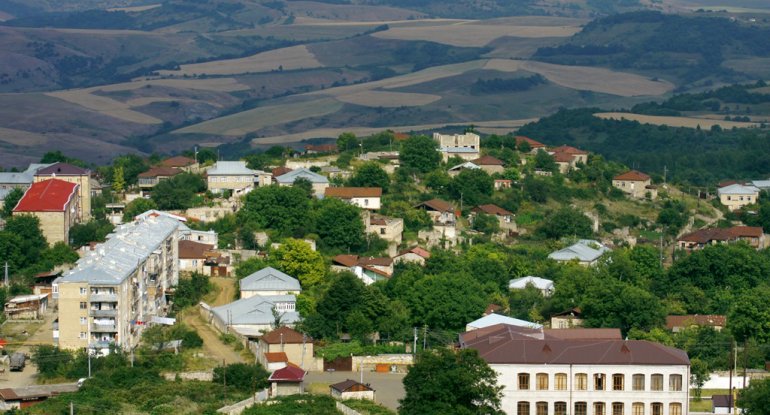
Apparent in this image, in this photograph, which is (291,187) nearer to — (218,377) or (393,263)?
(393,263)

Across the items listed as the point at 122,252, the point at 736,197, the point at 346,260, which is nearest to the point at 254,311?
the point at 122,252

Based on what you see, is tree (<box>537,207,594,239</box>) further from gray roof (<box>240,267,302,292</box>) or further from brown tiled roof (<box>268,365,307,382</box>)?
brown tiled roof (<box>268,365,307,382</box>)

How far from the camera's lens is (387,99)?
190 meters

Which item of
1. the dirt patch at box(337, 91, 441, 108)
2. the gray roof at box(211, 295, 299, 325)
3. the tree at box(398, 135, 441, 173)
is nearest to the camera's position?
the gray roof at box(211, 295, 299, 325)

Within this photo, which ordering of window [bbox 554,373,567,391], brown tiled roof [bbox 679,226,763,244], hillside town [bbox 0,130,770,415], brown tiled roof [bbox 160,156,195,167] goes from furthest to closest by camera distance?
brown tiled roof [bbox 160,156,195,167]
brown tiled roof [bbox 679,226,763,244]
hillside town [bbox 0,130,770,415]
window [bbox 554,373,567,391]

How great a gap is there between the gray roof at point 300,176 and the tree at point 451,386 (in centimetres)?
3103

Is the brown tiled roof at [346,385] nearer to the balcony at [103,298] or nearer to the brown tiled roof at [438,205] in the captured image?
the balcony at [103,298]

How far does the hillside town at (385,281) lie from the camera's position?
4822 cm

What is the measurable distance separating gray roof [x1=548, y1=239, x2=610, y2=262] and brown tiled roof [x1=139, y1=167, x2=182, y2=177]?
18.3 metres

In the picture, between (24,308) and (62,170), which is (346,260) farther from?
(62,170)

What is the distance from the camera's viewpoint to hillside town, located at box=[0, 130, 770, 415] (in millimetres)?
48219

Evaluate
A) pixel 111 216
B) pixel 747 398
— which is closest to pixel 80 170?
pixel 111 216

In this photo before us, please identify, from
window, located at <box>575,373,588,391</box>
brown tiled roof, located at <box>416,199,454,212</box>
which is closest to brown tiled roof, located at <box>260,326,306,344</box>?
window, located at <box>575,373,588,391</box>

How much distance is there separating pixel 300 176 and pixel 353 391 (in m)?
27.8
